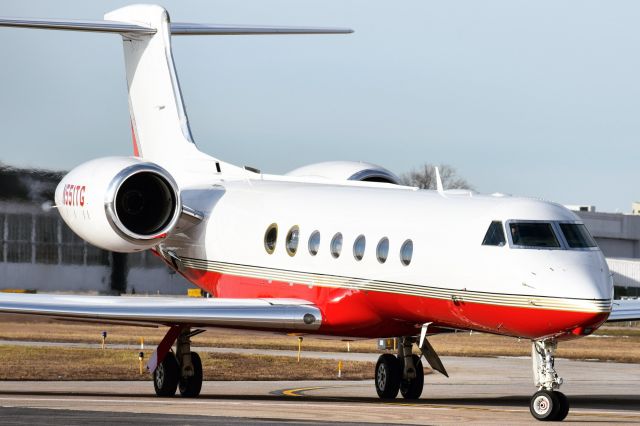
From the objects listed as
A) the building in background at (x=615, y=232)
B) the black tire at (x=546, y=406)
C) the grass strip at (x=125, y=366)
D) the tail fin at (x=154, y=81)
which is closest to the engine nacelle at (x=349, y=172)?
the tail fin at (x=154, y=81)

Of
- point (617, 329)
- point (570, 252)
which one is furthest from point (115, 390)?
point (617, 329)

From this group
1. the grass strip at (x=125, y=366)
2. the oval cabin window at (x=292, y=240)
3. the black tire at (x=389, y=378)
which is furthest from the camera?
the grass strip at (x=125, y=366)

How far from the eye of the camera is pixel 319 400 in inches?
884

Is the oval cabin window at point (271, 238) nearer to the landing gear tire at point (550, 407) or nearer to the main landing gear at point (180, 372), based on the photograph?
the main landing gear at point (180, 372)

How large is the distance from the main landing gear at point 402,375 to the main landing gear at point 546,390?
16.3ft

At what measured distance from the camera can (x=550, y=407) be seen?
1809 cm

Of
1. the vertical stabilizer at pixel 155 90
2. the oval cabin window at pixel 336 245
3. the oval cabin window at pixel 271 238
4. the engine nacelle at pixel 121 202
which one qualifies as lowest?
the oval cabin window at pixel 336 245

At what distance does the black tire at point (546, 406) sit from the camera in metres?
18.1

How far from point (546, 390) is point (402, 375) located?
595cm

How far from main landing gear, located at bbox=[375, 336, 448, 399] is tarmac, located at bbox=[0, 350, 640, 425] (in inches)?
11.0

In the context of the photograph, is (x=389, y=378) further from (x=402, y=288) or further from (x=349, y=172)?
(x=349, y=172)

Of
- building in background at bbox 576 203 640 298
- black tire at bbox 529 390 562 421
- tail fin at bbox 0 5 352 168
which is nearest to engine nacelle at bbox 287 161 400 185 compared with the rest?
tail fin at bbox 0 5 352 168

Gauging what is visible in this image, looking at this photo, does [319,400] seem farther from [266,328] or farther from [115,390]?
[115,390]

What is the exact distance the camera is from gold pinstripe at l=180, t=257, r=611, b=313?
18.2 metres
